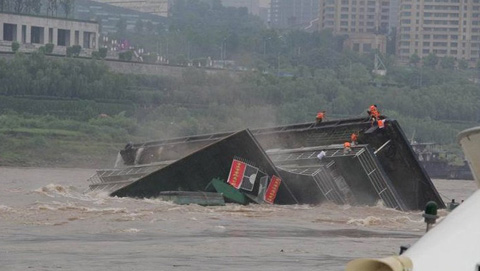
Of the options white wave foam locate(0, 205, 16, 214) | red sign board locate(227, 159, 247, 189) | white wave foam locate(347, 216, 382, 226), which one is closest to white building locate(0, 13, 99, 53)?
red sign board locate(227, 159, 247, 189)

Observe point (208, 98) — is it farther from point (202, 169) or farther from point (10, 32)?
point (202, 169)

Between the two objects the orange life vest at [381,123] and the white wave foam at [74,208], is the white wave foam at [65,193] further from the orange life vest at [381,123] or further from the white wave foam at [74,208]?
the orange life vest at [381,123]

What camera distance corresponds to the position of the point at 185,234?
1070 inches

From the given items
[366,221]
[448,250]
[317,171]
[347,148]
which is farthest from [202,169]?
[448,250]

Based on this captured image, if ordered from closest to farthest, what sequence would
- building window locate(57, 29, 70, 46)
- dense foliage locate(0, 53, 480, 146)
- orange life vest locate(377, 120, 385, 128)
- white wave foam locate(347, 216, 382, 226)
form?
1. white wave foam locate(347, 216, 382, 226)
2. orange life vest locate(377, 120, 385, 128)
3. dense foliage locate(0, 53, 480, 146)
4. building window locate(57, 29, 70, 46)

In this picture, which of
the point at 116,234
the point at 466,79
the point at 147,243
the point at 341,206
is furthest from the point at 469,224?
the point at 466,79

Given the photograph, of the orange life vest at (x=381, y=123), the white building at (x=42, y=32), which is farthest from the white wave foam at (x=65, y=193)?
the white building at (x=42, y=32)

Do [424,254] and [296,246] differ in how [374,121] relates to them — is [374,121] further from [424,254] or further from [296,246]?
[424,254]

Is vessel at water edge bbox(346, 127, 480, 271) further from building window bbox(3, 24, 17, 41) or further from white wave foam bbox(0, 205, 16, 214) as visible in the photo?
building window bbox(3, 24, 17, 41)

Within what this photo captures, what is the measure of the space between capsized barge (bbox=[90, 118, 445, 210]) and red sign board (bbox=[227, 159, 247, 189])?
60 mm

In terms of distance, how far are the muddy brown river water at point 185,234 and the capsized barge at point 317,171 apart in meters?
0.67

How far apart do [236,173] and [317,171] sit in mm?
2458

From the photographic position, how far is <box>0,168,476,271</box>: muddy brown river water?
66.8ft

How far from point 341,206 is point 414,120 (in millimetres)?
94998
